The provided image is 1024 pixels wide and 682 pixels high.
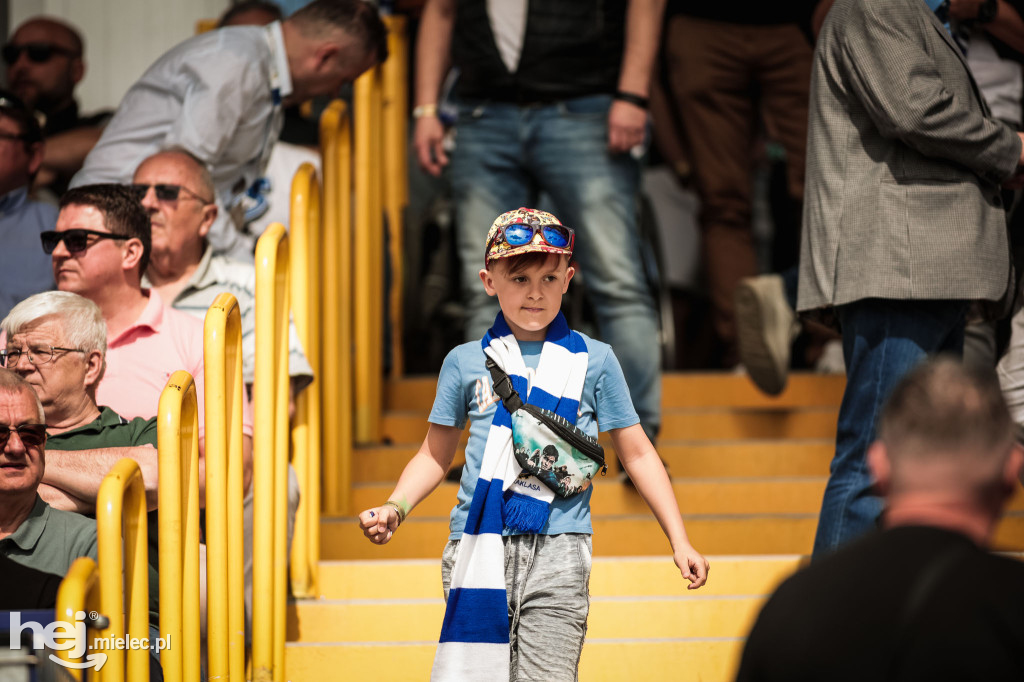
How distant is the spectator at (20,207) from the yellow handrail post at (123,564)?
1793 mm

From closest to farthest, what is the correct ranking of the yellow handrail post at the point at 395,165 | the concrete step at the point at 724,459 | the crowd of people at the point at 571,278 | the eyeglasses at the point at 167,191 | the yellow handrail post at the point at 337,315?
the crowd of people at the point at 571,278 < the eyeglasses at the point at 167,191 < the yellow handrail post at the point at 337,315 < the concrete step at the point at 724,459 < the yellow handrail post at the point at 395,165

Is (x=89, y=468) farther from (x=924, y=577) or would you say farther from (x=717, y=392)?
(x=717, y=392)

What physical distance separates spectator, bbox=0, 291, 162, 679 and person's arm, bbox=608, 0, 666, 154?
186cm

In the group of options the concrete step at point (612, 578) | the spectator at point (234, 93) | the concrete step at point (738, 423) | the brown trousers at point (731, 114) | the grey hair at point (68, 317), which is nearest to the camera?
the grey hair at point (68, 317)

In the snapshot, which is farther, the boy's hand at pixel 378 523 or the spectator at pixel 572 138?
the spectator at pixel 572 138

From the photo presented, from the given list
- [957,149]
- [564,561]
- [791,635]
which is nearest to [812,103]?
[957,149]

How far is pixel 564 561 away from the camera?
2830mm

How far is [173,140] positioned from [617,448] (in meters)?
2.36

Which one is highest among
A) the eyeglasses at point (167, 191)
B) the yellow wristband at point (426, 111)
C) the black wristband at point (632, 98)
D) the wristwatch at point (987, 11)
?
the wristwatch at point (987, 11)

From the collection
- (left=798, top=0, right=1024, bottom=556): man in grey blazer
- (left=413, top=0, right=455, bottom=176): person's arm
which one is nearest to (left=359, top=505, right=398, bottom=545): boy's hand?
(left=798, top=0, right=1024, bottom=556): man in grey blazer

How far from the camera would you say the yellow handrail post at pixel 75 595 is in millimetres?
2404

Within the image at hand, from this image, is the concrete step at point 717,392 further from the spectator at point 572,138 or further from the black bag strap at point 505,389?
the black bag strap at point 505,389

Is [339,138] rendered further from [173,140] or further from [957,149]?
[957,149]

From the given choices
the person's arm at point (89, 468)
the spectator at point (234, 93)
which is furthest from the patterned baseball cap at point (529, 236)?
the spectator at point (234, 93)
